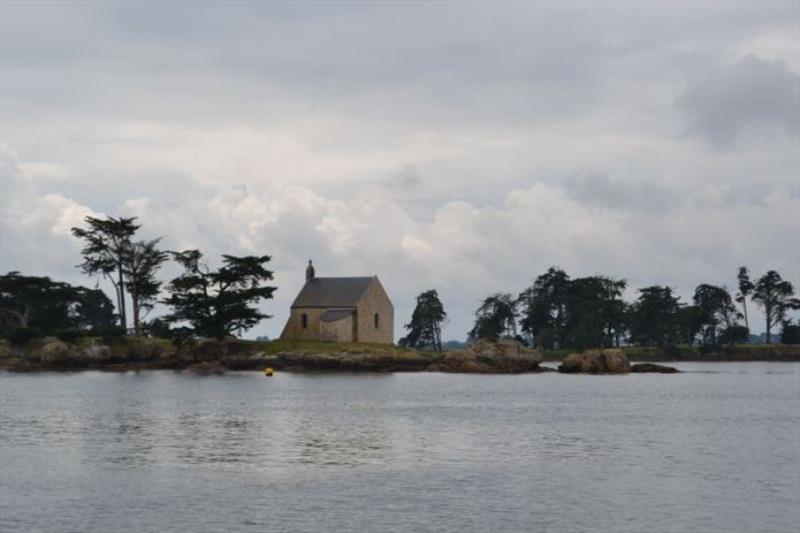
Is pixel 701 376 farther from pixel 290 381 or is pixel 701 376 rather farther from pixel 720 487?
pixel 720 487

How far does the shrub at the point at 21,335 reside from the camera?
124 meters

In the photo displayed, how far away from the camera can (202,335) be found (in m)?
122

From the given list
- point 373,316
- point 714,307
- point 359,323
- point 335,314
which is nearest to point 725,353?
point 714,307

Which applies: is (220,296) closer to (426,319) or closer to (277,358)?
(277,358)

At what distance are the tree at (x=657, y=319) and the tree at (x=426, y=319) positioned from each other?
33.8 m

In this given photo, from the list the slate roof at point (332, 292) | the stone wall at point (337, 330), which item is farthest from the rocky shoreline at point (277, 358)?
the slate roof at point (332, 292)

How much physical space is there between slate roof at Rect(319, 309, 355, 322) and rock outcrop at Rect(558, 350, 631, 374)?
2642 centimetres

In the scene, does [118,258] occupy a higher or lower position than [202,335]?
higher

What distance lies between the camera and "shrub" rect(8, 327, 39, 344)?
406 feet

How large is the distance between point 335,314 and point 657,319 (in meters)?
76.5

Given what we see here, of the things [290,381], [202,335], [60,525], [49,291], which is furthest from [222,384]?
[60,525]

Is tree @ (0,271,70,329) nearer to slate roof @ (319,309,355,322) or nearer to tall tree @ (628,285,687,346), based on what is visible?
slate roof @ (319,309,355,322)

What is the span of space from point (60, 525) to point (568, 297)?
15777cm

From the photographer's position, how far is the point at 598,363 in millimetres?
120438
